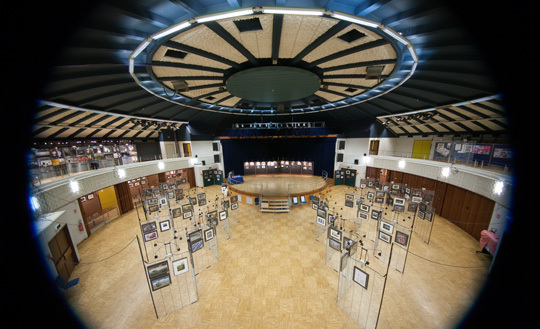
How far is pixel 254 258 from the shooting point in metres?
8.16

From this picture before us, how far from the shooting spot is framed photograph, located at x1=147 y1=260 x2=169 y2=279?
5.24 meters

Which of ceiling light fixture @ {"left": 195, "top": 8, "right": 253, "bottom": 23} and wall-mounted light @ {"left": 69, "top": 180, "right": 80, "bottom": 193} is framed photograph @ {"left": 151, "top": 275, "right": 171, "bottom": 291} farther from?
wall-mounted light @ {"left": 69, "top": 180, "right": 80, "bottom": 193}

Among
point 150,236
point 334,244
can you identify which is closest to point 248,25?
point 334,244

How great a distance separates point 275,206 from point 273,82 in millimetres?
9933

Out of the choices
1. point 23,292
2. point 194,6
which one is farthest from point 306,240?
point 194,6

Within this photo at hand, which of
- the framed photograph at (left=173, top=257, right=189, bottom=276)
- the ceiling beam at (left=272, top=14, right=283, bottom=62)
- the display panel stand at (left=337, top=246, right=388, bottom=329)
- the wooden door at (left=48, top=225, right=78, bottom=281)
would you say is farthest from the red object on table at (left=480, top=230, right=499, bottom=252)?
the wooden door at (left=48, top=225, right=78, bottom=281)

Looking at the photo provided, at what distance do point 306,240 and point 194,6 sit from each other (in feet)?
35.3

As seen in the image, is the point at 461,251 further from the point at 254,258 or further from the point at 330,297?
the point at 254,258

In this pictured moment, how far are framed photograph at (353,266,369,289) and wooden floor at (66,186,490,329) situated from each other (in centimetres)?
151

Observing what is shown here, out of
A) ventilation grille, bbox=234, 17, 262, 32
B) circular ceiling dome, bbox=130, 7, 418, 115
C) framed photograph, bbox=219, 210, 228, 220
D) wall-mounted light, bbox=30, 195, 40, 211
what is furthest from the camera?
framed photograph, bbox=219, 210, 228, 220

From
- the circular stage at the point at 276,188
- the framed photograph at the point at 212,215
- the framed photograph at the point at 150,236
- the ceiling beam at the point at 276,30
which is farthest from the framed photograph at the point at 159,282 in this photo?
the circular stage at the point at 276,188

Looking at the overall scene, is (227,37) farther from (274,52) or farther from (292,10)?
(292,10)

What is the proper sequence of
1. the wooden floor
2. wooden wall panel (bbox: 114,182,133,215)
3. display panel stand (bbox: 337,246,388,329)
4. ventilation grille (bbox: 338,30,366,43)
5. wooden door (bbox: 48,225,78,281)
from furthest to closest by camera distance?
wooden wall panel (bbox: 114,182,133,215) → wooden door (bbox: 48,225,78,281) → the wooden floor → display panel stand (bbox: 337,246,388,329) → ventilation grille (bbox: 338,30,366,43)

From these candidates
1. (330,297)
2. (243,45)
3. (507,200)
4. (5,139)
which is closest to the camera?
(5,139)
